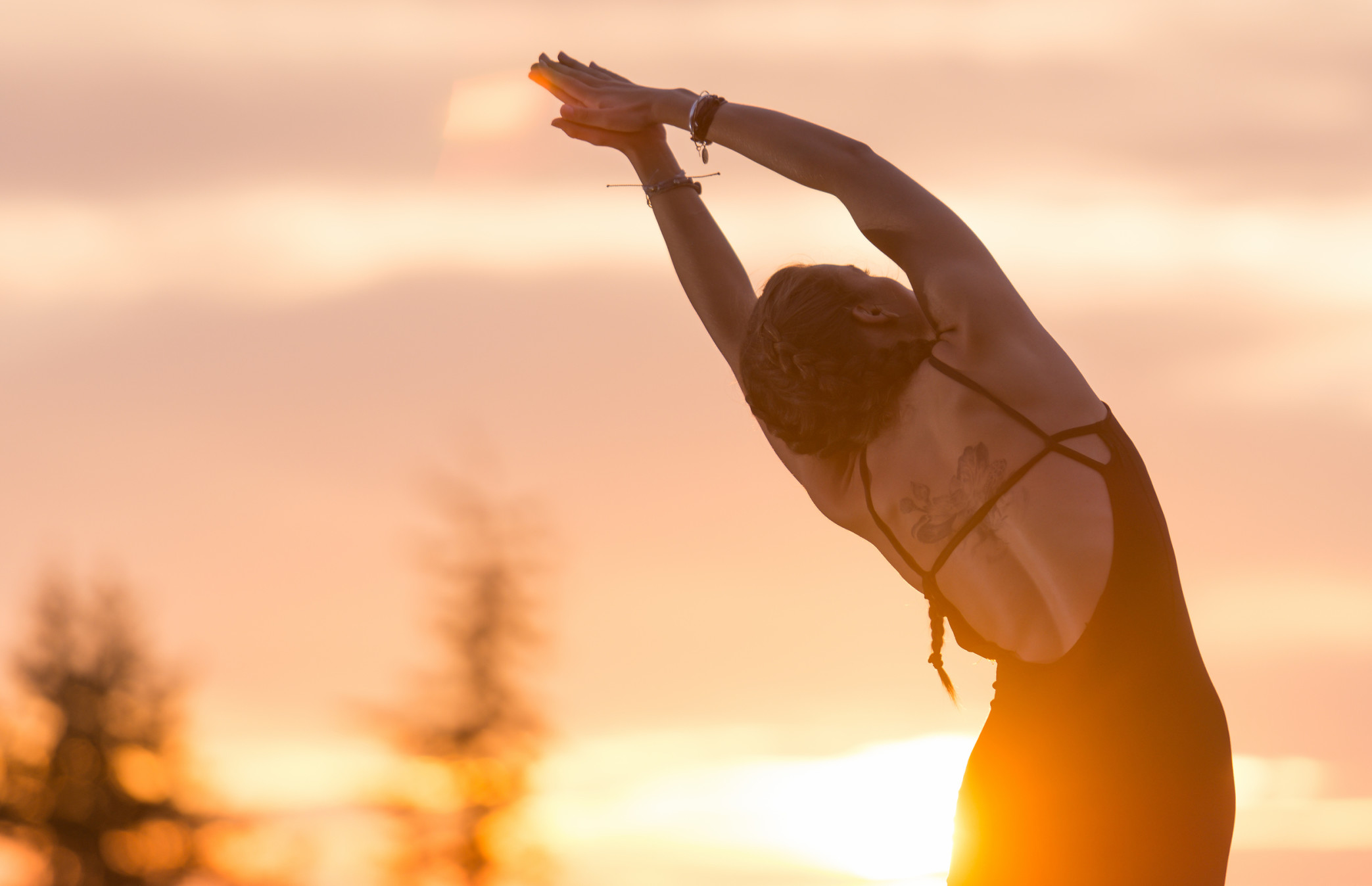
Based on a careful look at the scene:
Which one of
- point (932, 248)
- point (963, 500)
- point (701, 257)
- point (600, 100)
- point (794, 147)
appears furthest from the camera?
point (701, 257)

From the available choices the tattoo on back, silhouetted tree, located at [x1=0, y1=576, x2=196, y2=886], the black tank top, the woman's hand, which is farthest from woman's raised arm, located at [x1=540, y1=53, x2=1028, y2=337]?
silhouetted tree, located at [x1=0, y1=576, x2=196, y2=886]

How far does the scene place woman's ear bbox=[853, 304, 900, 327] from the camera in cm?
403

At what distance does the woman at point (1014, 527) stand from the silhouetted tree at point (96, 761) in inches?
1580

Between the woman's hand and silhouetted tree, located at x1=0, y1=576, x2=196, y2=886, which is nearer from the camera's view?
the woman's hand

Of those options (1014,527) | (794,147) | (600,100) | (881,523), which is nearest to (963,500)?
(1014,527)

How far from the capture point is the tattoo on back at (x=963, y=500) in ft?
12.8

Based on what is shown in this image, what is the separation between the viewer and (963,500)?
3971 millimetres

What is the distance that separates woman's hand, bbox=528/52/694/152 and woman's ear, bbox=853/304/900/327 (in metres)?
1.08

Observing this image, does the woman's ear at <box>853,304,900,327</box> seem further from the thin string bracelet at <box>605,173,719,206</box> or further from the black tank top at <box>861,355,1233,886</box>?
→ the thin string bracelet at <box>605,173,719,206</box>

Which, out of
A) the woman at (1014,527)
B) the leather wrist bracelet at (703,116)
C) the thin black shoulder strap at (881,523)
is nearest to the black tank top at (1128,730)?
the woman at (1014,527)

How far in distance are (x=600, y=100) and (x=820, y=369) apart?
59.6 inches

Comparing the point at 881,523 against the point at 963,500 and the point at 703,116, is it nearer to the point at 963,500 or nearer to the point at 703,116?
the point at 963,500

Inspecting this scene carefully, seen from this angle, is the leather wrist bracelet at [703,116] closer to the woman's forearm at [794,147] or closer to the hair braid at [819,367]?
the woman's forearm at [794,147]

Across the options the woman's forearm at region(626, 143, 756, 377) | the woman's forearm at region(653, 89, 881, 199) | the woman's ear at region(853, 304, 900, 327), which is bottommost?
the woman's ear at region(853, 304, 900, 327)
